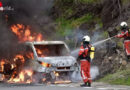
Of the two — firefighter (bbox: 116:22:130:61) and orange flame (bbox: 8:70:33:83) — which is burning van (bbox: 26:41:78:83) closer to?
orange flame (bbox: 8:70:33:83)

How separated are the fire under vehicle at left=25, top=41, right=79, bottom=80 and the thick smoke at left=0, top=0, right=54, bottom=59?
3.44 meters

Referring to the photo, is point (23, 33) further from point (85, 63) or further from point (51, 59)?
point (85, 63)

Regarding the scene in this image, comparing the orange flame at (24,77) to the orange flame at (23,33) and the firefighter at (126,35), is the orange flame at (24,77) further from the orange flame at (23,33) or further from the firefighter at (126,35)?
the orange flame at (23,33)

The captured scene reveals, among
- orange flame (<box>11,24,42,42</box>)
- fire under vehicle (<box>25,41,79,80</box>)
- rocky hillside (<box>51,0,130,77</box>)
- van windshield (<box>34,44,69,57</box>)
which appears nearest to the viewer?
fire under vehicle (<box>25,41,79,80</box>)

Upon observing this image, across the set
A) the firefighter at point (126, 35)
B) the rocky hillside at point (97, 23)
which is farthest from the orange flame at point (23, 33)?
the firefighter at point (126, 35)

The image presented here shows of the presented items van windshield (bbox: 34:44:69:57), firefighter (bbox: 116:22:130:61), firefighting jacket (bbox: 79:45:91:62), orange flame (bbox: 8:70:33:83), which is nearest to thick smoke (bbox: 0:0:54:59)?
orange flame (bbox: 8:70:33:83)

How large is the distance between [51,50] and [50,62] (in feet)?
5.33

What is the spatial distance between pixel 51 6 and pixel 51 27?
5.24ft

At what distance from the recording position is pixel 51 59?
15.7 metres

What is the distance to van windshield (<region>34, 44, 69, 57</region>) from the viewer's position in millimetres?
16766

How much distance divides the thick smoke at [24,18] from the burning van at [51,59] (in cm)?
341

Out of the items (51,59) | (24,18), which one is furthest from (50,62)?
(24,18)

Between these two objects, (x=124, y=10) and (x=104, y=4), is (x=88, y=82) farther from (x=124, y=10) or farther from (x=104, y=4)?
(x=104, y=4)

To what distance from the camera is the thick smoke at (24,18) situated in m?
21.0
